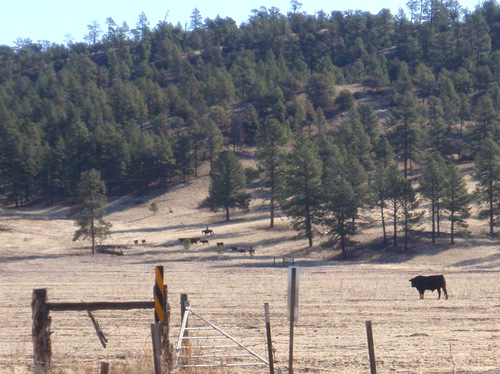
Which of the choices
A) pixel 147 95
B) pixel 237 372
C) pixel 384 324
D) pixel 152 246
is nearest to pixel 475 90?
pixel 147 95

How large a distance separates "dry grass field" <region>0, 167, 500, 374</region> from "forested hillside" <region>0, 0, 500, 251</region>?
4.58 meters

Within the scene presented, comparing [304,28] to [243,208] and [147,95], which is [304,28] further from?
[243,208]

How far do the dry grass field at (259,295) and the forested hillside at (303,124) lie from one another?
4580 millimetres

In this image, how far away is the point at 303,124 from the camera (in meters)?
98.9

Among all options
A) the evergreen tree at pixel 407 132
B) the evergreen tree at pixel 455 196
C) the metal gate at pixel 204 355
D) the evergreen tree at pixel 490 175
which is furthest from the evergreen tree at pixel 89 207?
the metal gate at pixel 204 355

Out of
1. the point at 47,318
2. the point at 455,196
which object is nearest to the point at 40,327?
the point at 47,318

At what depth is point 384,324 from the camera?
18406mm

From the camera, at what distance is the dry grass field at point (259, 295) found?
12781 millimetres

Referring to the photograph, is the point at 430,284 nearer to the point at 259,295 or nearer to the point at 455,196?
the point at 259,295

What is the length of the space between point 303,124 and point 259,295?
74242 mm

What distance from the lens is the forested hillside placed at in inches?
2112

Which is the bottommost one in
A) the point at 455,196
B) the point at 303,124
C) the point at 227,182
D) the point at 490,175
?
the point at 455,196

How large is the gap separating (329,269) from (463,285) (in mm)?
11644

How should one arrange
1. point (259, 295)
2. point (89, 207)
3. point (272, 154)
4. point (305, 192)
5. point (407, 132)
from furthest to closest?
point (407, 132), point (272, 154), point (89, 207), point (305, 192), point (259, 295)
